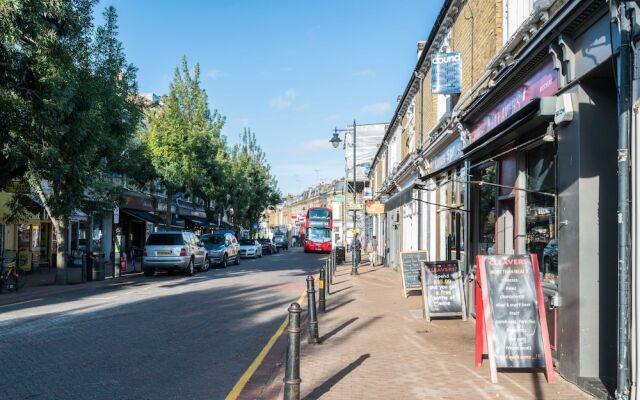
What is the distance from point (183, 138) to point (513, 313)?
25.0m

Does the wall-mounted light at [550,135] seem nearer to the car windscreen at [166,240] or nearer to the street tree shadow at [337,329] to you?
the street tree shadow at [337,329]

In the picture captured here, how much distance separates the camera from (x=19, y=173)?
56.5ft

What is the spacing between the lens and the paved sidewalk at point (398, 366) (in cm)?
605

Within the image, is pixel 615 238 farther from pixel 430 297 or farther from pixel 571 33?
pixel 430 297

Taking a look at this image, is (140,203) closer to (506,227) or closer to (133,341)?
(133,341)

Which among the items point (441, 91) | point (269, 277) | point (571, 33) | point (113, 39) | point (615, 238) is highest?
point (113, 39)

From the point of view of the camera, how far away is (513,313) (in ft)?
21.5

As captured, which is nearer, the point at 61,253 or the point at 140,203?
the point at 61,253

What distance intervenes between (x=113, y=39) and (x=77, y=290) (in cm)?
843

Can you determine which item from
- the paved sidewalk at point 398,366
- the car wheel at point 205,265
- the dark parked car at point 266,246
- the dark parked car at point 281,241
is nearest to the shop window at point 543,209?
the paved sidewalk at point 398,366

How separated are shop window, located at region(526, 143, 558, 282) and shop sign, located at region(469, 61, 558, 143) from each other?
0.73 m

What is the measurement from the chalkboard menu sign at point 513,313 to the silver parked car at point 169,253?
16.8 m

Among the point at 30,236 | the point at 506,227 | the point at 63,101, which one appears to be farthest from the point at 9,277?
the point at 506,227

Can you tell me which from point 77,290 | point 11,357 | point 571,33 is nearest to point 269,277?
point 77,290
